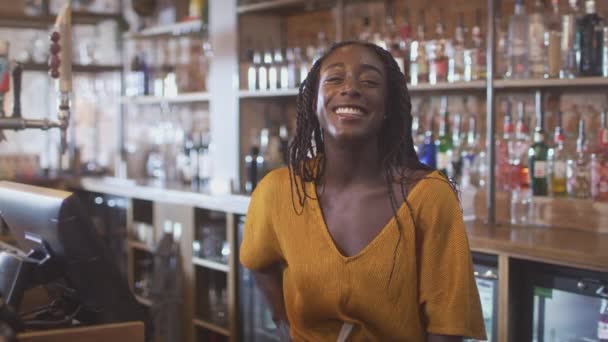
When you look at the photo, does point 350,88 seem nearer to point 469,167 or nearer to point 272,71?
point 469,167

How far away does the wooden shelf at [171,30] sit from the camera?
3.88 meters

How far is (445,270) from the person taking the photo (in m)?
1.46

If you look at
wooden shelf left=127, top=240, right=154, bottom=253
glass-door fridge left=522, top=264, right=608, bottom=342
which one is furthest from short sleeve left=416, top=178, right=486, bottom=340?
wooden shelf left=127, top=240, right=154, bottom=253

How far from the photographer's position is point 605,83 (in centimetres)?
232

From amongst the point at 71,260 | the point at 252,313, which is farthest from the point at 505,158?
the point at 71,260

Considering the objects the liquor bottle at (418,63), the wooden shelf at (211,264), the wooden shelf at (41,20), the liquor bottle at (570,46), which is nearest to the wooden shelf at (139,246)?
the wooden shelf at (211,264)

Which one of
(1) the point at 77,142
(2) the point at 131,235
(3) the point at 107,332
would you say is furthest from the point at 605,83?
(1) the point at 77,142

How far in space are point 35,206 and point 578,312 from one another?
4.98 feet

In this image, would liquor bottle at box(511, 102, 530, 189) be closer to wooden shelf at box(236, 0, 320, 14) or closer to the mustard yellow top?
wooden shelf at box(236, 0, 320, 14)

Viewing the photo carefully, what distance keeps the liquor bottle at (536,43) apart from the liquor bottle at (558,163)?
21 cm

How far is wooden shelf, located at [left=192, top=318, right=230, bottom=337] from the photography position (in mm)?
3356

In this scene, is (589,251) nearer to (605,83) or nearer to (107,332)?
(605,83)

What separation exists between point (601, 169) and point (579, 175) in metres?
0.08

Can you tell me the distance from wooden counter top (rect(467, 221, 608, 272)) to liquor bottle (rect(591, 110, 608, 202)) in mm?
147
